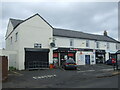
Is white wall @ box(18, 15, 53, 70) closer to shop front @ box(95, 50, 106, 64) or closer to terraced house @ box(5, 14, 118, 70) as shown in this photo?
terraced house @ box(5, 14, 118, 70)

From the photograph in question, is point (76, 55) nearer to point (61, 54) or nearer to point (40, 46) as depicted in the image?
point (61, 54)

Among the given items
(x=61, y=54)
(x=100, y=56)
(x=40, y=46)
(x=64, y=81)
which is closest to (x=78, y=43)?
→ (x=61, y=54)

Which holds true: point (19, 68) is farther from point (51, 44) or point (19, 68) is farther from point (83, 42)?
point (83, 42)

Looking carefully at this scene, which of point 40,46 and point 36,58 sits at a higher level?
point 40,46

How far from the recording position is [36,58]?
23.9 m

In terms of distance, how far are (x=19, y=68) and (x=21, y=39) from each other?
4.19m

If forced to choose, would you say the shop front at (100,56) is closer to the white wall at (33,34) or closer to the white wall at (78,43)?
the white wall at (78,43)

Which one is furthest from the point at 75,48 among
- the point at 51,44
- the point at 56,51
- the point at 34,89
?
the point at 34,89

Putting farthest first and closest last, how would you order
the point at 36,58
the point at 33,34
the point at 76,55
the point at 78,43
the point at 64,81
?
the point at 78,43 < the point at 76,55 < the point at 33,34 < the point at 36,58 < the point at 64,81

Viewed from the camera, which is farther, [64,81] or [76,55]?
[76,55]

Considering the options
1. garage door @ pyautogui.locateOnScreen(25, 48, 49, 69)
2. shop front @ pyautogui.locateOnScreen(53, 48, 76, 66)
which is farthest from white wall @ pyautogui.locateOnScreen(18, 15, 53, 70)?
shop front @ pyautogui.locateOnScreen(53, 48, 76, 66)

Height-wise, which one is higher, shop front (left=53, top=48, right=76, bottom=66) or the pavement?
shop front (left=53, top=48, right=76, bottom=66)

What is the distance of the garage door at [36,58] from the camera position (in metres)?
23.0

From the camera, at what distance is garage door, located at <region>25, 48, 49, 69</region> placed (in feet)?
75.5
